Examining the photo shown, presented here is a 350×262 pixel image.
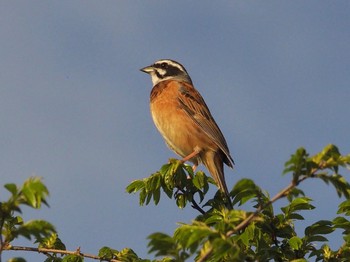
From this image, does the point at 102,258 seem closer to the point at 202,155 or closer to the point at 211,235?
the point at 211,235

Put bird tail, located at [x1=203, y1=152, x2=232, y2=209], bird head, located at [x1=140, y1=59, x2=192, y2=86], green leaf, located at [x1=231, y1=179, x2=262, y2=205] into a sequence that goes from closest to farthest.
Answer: green leaf, located at [x1=231, y1=179, x2=262, y2=205] < bird tail, located at [x1=203, y1=152, x2=232, y2=209] < bird head, located at [x1=140, y1=59, x2=192, y2=86]

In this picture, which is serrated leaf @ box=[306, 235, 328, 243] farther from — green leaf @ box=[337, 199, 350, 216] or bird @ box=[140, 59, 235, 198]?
bird @ box=[140, 59, 235, 198]

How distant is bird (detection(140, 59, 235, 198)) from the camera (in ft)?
34.9

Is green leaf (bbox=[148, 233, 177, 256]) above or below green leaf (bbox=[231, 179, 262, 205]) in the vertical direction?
below

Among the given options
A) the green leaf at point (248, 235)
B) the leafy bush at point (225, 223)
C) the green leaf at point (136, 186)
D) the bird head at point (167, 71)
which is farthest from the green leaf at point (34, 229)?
the bird head at point (167, 71)

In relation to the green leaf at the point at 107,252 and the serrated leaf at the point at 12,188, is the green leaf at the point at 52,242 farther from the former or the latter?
the serrated leaf at the point at 12,188

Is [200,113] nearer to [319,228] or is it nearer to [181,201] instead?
[181,201]

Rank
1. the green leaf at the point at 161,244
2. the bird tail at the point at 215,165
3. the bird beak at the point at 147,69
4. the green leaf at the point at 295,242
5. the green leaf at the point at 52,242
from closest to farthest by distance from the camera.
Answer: the green leaf at the point at 161,244 → the green leaf at the point at 295,242 → the green leaf at the point at 52,242 → the bird tail at the point at 215,165 → the bird beak at the point at 147,69

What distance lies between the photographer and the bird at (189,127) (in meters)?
10.6

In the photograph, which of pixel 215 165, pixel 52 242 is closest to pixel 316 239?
pixel 52 242

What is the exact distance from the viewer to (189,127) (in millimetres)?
10922

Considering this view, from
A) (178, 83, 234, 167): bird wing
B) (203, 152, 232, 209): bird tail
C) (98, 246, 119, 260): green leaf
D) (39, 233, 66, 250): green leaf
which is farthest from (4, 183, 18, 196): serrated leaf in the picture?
(178, 83, 234, 167): bird wing

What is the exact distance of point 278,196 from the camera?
→ 134 inches

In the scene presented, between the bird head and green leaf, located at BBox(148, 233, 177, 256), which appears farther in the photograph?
the bird head
